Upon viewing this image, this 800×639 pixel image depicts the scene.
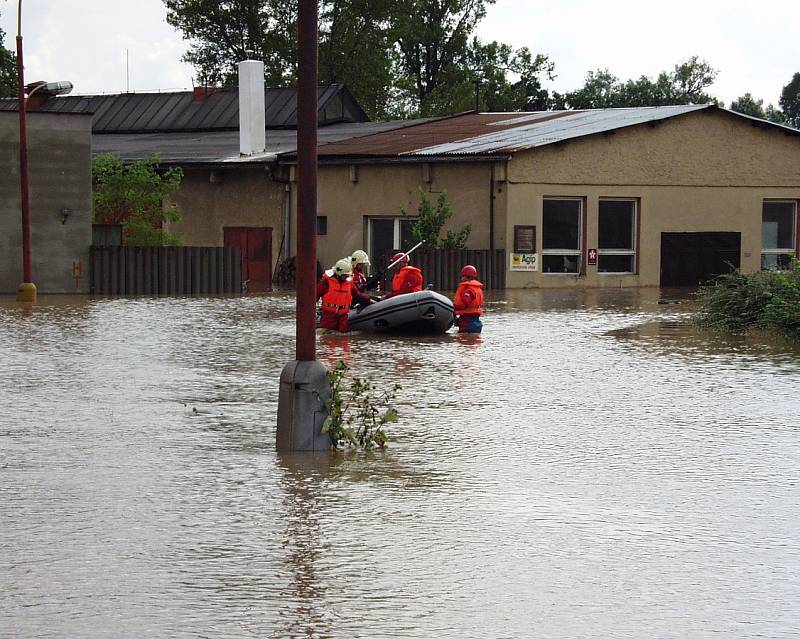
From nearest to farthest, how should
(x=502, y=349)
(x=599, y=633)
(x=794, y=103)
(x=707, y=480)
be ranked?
(x=599, y=633), (x=707, y=480), (x=502, y=349), (x=794, y=103)

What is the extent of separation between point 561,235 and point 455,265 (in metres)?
3.85

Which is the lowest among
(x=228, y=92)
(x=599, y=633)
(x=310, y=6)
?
(x=599, y=633)

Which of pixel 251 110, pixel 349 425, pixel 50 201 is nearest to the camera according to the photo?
pixel 349 425

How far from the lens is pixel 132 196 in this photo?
4194 centimetres

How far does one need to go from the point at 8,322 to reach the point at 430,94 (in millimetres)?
59609

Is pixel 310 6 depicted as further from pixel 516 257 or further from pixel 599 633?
pixel 516 257

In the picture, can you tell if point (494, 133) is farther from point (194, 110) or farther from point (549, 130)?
point (194, 110)

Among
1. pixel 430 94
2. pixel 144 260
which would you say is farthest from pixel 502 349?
pixel 430 94

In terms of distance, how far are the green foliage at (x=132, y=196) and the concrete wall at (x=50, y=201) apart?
4.71 meters

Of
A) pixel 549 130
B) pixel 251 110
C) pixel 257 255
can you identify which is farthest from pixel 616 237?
pixel 251 110

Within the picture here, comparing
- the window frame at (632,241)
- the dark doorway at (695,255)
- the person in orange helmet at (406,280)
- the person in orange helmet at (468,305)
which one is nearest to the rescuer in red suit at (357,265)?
the person in orange helmet at (406,280)

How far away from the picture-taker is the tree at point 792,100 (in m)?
116

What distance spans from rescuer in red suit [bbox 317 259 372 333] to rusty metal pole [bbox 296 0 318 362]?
11.6 meters

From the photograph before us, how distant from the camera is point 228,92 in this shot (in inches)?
2243
